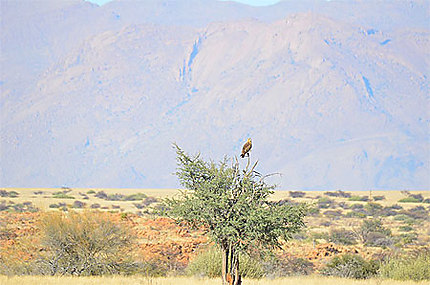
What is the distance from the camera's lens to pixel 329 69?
15488 cm

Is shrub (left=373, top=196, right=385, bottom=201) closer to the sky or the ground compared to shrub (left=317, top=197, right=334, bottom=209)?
closer to the sky

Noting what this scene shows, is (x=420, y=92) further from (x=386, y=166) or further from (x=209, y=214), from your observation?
(x=209, y=214)

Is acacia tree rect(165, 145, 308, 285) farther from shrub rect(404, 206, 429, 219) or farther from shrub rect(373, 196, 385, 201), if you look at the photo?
shrub rect(373, 196, 385, 201)

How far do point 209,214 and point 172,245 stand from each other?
18.1m

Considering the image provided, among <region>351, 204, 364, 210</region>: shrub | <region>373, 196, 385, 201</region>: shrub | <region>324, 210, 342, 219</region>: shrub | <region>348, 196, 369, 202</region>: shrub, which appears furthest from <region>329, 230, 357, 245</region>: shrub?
<region>373, 196, 385, 201</region>: shrub

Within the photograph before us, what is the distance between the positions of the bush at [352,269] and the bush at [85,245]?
27.4ft

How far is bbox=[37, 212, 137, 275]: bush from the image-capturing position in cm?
2705

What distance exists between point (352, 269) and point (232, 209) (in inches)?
511

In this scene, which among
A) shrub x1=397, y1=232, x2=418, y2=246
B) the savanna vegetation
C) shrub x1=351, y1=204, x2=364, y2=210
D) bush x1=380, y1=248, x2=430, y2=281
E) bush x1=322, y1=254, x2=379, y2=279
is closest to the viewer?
the savanna vegetation

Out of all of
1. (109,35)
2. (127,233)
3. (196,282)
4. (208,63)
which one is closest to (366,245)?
(127,233)

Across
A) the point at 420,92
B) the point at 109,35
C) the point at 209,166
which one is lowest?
the point at 209,166

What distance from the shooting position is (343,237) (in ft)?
146

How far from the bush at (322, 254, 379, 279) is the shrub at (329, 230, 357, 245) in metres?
11.2

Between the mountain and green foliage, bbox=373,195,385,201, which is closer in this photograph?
green foliage, bbox=373,195,385,201
